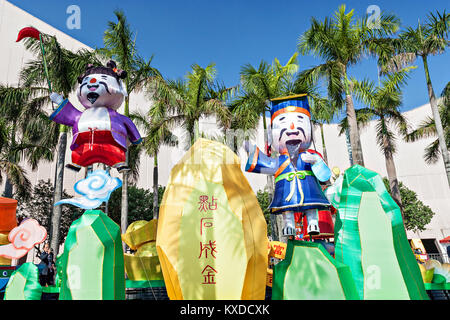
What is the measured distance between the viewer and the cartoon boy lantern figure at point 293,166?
4688 mm

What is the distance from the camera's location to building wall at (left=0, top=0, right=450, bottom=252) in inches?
884

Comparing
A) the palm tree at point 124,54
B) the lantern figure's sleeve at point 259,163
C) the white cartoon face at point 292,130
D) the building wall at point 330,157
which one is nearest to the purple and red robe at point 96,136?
the lantern figure's sleeve at point 259,163

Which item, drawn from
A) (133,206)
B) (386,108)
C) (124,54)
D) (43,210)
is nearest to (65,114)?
(124,54)

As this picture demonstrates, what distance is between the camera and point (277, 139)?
16.9ft

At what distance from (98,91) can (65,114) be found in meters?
0.57

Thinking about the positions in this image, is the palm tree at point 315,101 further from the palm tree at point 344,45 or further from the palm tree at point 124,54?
the palm tree at point 124,54

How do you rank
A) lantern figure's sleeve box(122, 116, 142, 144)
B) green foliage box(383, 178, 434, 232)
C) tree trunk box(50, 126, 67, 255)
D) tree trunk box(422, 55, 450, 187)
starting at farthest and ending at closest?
green foliage box(383, 178, 434, 232)
tree trunk box(422, 55, 450, 187)
tree trunk box(50, 126, 67, 255)
lantern figure's sleeve box(122, 116, 142, 144)

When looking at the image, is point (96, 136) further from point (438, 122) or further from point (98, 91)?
point (438, 122)

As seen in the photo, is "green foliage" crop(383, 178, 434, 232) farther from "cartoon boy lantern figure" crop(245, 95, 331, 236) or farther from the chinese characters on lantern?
the chinese characters on lantern

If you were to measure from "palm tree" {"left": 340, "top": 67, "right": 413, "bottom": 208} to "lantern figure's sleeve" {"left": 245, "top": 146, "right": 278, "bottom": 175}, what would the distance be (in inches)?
328

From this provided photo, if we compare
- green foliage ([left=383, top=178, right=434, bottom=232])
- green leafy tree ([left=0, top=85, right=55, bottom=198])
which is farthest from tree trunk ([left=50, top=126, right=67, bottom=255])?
green foliage ([left=383, top=178, right=434, bottom=232])

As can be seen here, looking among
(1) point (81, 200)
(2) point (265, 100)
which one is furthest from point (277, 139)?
(2) point (265, 100)

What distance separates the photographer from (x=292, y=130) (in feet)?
16.4
